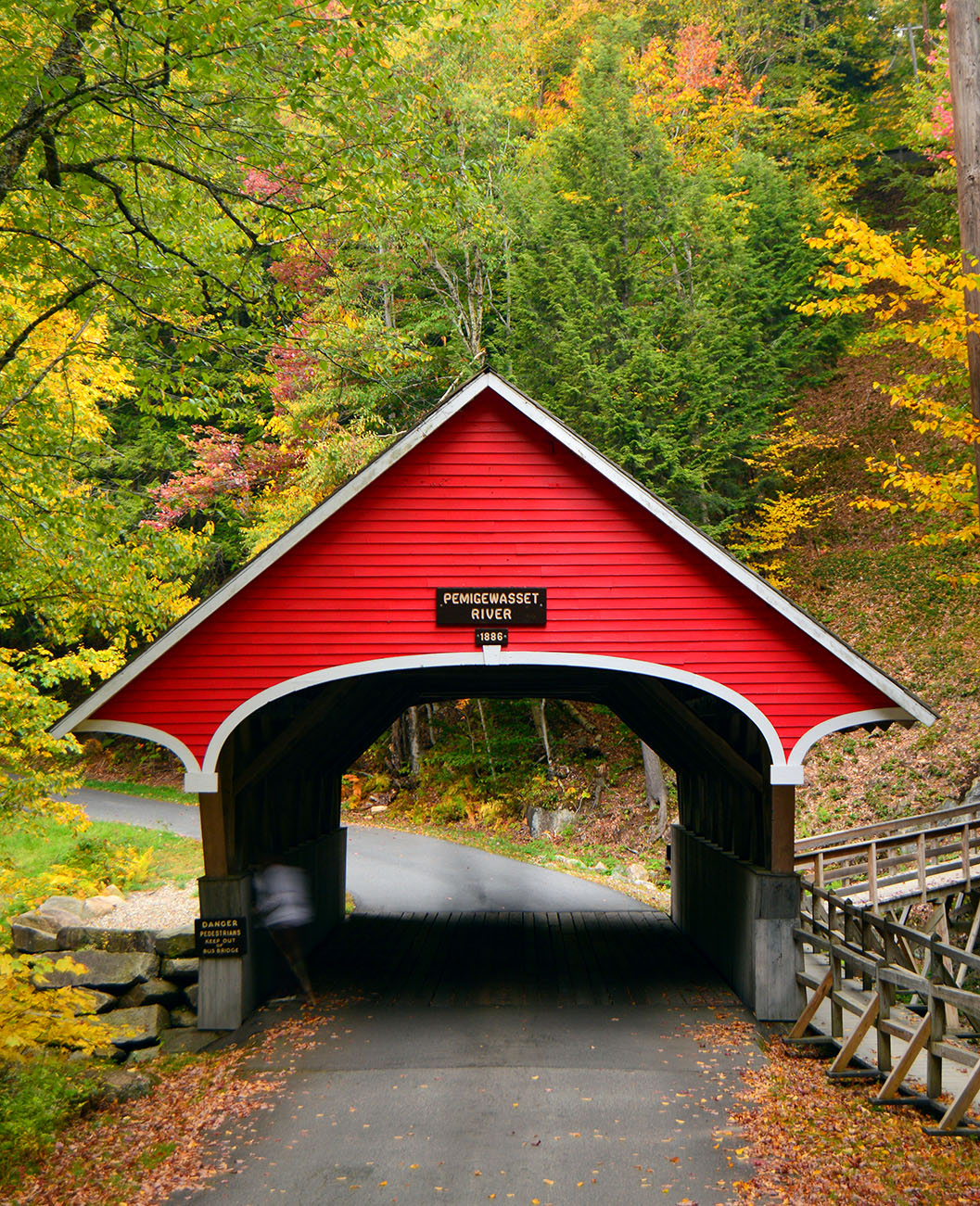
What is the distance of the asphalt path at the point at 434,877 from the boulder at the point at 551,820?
5.49ft

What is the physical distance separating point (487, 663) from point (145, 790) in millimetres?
19229

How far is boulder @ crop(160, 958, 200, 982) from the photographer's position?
10064mm

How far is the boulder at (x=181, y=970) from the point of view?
10.1 metres

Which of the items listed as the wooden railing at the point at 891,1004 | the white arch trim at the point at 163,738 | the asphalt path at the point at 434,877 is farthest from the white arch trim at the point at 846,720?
the asphalt path at the point at 434,877

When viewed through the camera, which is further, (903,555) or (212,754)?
(903,555)

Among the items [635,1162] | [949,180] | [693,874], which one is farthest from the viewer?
[949,180]

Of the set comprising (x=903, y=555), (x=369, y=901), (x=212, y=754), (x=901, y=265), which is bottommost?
(x=369, y=901)

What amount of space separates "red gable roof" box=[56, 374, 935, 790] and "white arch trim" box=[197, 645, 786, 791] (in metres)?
0.02

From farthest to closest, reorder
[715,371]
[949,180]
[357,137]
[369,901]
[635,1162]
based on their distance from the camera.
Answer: [949,180]
[715,371]
[369,901]
[357,137]
[635,1162]

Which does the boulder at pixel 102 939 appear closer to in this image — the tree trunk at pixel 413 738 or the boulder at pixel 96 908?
the boulder at pixel 96 908

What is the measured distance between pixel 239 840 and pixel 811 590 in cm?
1769

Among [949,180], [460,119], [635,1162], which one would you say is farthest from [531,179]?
[635,1162]

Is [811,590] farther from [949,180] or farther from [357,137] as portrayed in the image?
[357,137]

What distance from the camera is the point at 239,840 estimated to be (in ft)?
31.6
